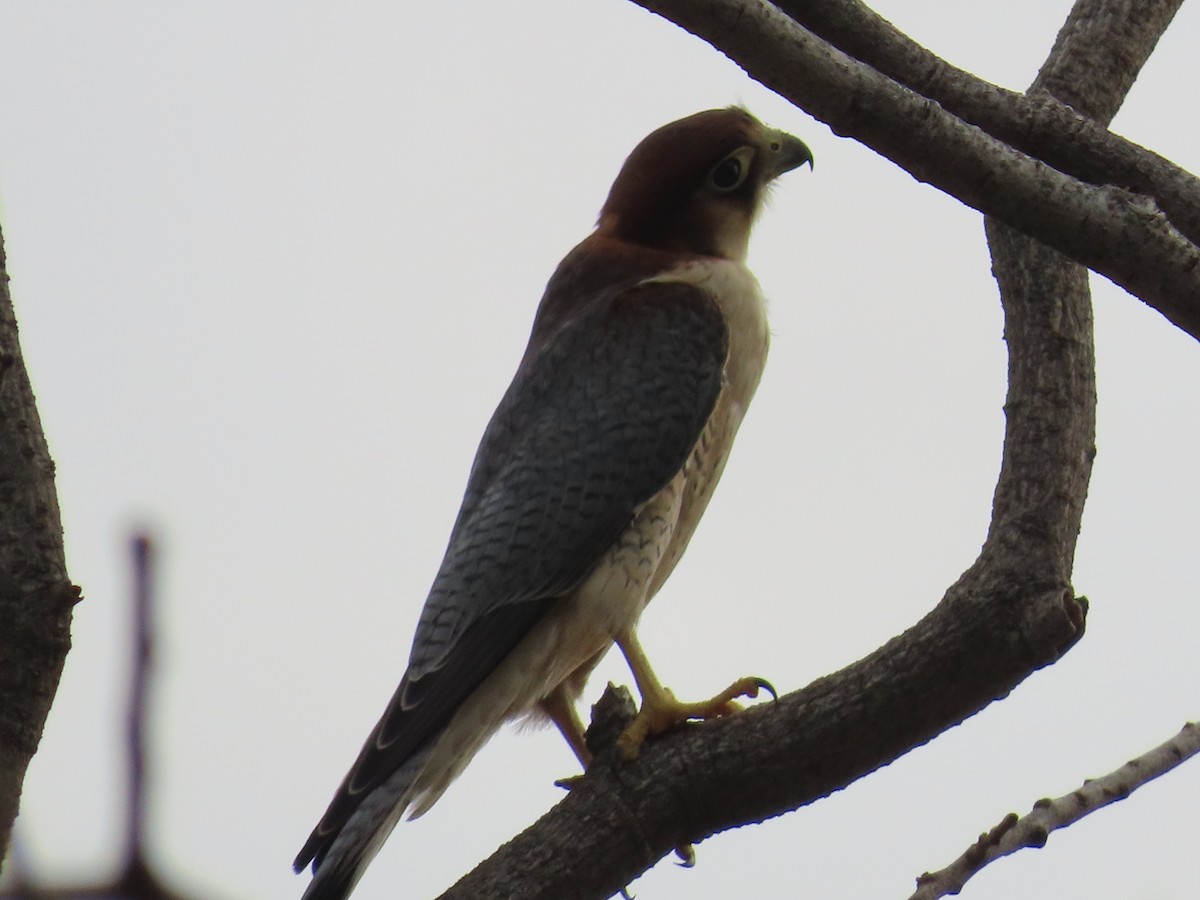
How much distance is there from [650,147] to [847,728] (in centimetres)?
259

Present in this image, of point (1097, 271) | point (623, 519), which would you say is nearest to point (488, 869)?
point (623, 519)

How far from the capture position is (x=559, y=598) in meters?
3.89

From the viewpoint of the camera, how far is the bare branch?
2383 millimetres

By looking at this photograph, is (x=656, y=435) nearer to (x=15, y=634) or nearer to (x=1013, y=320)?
(x=1013, y=320)

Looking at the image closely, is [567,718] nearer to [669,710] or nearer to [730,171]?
[669,710]

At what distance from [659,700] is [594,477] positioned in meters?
0.79

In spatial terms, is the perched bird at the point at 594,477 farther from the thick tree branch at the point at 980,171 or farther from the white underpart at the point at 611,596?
the thick tree branch at the point at 980,171

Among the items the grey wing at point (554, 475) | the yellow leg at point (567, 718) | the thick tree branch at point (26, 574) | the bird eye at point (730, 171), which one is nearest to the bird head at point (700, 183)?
the bird eye at point (730, 171)

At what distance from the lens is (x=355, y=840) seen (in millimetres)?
3186

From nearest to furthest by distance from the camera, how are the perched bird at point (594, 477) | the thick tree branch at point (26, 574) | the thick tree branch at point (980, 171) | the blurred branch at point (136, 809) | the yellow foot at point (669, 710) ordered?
the blurred branch at point (136, 809) → the thick tree branch at point (26, 574) → the thick tree branch at point (980, 171) → the yellow foot at point (669, 710) → the perched bird at point (594, 477)

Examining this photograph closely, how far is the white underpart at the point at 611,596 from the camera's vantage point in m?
3.72

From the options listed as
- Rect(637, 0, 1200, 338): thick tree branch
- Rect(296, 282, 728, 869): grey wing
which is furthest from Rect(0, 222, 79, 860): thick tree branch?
Rect(637, 0, 1200, 338): thick tree branch

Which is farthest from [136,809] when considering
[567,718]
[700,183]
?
[700,183]

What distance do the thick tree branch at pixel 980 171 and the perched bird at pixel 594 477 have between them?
50.7 inches
